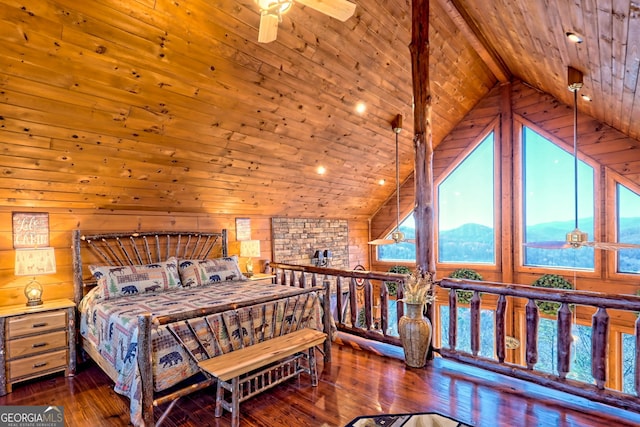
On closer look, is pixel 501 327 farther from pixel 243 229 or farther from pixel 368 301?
pixel 243 229

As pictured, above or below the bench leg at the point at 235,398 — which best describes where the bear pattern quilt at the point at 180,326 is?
above

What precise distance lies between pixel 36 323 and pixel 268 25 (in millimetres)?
3362

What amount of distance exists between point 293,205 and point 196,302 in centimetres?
305

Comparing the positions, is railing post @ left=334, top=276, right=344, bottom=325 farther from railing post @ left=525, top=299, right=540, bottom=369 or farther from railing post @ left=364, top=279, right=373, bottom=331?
railing post @ left=525, top=299, right=540, bottom=369

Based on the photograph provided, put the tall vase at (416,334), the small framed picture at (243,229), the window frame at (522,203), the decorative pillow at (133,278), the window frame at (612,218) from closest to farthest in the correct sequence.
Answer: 1. the tall vase at (416,334)
2. the decorative pillow at (133,278)
3. the window frame at (612,218)
4. the window frame at (522,203)
5. the small framed picture at (243,229)

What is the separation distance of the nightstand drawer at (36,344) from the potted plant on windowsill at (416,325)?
10.9 feet

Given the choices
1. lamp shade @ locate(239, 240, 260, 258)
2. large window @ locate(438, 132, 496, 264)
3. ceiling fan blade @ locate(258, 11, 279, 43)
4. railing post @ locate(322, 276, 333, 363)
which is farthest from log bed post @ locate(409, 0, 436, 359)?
large window @ locate(438, 132, 496, 264)

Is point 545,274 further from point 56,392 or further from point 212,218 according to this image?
point 56,392

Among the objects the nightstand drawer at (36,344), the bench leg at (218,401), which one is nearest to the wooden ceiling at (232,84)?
the nightstand drawer at (36,344)

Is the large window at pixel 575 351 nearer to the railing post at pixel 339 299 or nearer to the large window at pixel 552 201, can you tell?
the large window at pixel 552 201

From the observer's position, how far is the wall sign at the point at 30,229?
356 centimetres

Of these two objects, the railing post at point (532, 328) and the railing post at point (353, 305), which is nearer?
the railing post at point (532, 328)

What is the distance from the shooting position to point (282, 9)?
223 centimetres

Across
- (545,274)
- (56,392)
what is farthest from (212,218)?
(545,274)
